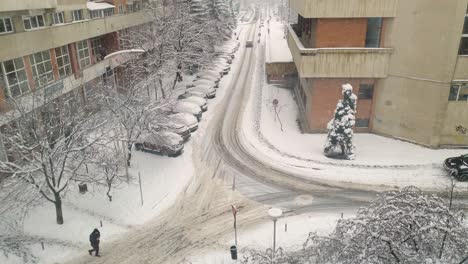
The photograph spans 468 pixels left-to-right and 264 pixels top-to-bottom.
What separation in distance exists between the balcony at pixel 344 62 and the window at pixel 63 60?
17.4m

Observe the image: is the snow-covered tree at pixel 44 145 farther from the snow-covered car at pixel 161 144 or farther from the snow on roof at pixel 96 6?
the snow on roof at pixel 96 6

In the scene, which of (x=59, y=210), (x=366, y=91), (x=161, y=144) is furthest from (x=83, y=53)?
(x=366, y=91)

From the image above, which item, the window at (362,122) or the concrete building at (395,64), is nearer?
the concrete building at (395,64)

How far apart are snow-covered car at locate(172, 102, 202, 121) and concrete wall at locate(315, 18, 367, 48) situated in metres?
10.7

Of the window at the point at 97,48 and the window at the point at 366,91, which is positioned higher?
the window at the point at 97,48

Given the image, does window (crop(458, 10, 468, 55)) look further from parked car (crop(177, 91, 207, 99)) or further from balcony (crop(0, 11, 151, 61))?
balcony (crop(0, 11, 151, 61))

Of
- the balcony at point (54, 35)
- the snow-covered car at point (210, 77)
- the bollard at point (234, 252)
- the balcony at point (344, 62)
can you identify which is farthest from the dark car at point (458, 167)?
the balcony at point (54, 35)

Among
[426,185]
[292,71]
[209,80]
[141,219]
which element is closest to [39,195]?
[141,219]

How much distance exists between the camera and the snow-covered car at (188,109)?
29078 mm

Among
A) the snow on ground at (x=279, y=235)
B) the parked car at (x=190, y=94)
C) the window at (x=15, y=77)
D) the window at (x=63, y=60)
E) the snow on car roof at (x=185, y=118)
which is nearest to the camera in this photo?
the snow on ground at (x=279, y=235)

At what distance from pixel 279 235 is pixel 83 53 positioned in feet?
78.5

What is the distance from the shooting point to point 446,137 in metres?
24.1

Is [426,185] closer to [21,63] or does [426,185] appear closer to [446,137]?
[446,137]

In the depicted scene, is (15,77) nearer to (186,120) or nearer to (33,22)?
(33,22)
